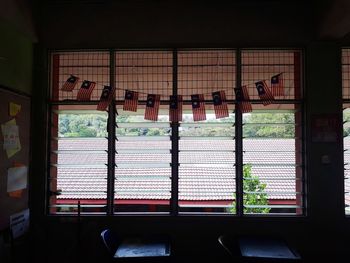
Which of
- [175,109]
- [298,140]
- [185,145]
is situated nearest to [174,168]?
[185,145]

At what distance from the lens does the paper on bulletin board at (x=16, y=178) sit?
3.05 m

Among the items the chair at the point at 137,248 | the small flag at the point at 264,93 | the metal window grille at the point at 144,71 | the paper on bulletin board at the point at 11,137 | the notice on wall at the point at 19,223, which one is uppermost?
the metal window grille at the point at 144,71

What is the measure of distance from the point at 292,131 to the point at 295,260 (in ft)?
4.86

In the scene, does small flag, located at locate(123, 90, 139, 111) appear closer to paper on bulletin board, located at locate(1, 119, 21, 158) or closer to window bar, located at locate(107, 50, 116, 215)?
window bar, located at locate(107, 50, 116, 215)

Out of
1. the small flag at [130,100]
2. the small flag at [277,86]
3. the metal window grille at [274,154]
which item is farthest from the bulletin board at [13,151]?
the small flag at [277,86]

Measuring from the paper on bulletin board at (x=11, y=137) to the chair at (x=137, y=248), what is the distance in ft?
3.97

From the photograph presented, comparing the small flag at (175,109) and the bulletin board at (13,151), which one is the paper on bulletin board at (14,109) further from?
the small flag at (175,109)

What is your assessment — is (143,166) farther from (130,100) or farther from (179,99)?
(179,99)

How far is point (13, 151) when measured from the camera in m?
3.12

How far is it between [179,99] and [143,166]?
2.83 ft

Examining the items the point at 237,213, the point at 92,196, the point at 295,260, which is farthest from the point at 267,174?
the point at 92,196

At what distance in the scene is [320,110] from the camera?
3.48 meters

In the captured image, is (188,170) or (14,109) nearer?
(14,109)

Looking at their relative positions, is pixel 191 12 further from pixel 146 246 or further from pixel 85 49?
pixel 146 246
